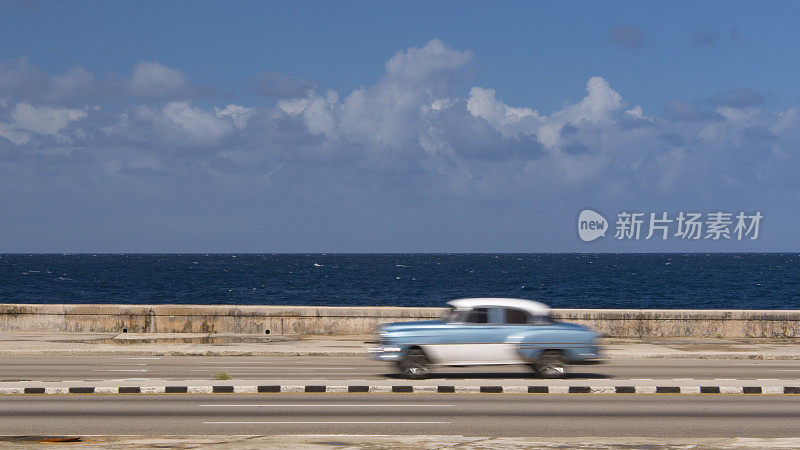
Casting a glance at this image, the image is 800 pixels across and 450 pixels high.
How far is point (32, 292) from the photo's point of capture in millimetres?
97562

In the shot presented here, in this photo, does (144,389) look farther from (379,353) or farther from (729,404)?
(729,404)

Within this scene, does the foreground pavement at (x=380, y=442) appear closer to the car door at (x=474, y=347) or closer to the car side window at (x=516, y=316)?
the car door at (x=474, y=347)

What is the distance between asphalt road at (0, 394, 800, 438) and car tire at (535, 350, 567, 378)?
2.11 m

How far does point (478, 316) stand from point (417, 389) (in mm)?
2480

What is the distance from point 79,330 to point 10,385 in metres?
13.3

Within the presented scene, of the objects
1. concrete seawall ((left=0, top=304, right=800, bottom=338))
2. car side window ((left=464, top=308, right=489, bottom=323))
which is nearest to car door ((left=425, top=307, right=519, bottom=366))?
car side window ((left=464, top=308, right=489, bottom=323))

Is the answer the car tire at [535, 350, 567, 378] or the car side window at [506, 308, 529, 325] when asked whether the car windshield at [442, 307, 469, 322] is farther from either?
the car tire at [535, 350, 567, 378]

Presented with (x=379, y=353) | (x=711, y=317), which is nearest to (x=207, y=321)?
(x=379, y=353)

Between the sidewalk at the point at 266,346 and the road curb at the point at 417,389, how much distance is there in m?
7.03

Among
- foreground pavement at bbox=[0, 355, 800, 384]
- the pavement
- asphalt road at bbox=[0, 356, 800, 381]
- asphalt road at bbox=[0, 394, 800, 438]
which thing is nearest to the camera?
the pavement

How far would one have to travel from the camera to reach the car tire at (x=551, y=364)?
63.8 ft

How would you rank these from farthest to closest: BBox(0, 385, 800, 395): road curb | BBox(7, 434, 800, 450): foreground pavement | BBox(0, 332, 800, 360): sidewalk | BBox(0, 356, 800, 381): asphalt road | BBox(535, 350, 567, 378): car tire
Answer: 1. BBox(0, 332, 800, 360): sidewalk
2. BBox(0, 356, 800, 381): asphalt road
3. BBox(535, 350, 567, 378): car tire
4. BBox(0, 385, 800, 395): road curb
5. BBox(7, 434, 800, 450): foreground pavement

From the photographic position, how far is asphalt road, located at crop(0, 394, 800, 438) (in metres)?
13.3

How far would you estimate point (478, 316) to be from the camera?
1945 centimetres
